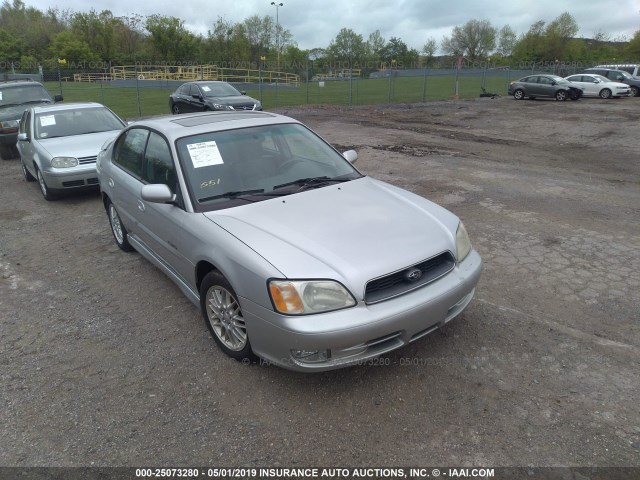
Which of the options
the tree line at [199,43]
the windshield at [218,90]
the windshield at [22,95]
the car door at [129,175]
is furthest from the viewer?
the tree line at [199,43]

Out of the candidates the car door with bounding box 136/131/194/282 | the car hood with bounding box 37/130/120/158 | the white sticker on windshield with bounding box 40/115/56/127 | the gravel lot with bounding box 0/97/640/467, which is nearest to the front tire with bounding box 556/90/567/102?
the gravel lot with bounding box 0/97/640/467

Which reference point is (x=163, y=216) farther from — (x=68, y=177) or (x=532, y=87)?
(x=532, y=87)

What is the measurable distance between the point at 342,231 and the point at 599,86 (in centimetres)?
2949

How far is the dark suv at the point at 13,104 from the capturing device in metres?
11.7

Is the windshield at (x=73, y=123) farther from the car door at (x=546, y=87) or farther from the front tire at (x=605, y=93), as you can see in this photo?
the front tire at (x=605, y=93)

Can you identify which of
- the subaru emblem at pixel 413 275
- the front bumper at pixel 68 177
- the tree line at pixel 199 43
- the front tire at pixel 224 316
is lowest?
the front tire at pixel 224 316

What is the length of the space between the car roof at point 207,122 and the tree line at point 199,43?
57302mm

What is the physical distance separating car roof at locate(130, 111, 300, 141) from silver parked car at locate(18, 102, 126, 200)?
3.37 meters

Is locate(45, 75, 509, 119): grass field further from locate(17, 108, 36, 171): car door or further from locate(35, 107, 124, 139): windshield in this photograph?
locate(35, 107, 124, 139): windshield

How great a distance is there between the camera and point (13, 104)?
Result: 1272 cm

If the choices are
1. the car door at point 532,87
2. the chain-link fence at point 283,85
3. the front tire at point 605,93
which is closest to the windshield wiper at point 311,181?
the chain-link fence at point 283,85

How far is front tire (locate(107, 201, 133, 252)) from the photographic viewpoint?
533 cm

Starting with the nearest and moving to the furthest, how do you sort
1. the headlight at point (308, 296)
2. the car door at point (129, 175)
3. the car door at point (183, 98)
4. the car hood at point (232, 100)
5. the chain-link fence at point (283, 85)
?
1. the headlight at point (308, 296)
2. the car door at point (129, 175)
3. the car hood at point (232, 100)
4. the car door at point (183, 98)
5. the chain-link fence at point (283, 85)

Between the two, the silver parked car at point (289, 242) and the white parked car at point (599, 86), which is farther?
the white parked car at point (599, 86)
